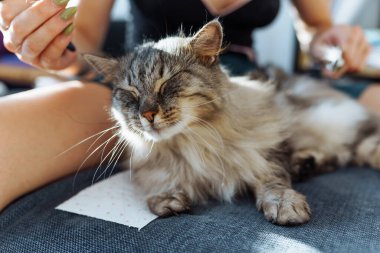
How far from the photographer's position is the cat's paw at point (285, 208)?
86 cm

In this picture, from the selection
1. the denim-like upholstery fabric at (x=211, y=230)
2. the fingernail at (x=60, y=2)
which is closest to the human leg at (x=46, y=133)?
the denim-like upholstery fabric at (x=211, y=230)

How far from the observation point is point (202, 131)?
3.47 ft

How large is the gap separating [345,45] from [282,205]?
778 millimetres

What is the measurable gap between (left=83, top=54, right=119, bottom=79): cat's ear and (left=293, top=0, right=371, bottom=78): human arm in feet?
2.64

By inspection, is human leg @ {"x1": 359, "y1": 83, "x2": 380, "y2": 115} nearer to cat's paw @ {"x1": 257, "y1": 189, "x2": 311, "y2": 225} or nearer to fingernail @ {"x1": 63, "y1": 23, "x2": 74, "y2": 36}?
cat's paw @ {"x1": 257, "y1": 189, "x2": 311, "y2": 225}

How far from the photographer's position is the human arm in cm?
141

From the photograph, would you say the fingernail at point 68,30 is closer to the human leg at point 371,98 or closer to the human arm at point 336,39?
the human arm at point 336,39

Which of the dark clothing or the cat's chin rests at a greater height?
the dark clothing

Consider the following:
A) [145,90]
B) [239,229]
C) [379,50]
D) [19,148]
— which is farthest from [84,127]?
[379,50]

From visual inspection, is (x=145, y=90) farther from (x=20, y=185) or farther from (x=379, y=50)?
(x=379, y=50)

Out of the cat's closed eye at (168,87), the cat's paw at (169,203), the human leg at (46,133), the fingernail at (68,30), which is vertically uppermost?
the fingernail at (68,30)

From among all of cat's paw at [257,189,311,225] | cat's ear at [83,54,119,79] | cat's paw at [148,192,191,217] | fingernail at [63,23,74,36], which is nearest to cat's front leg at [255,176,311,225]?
cat's paw at [257,189,311,225]

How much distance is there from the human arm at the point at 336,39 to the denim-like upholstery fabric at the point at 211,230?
56 cm

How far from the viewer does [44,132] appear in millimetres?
1129
